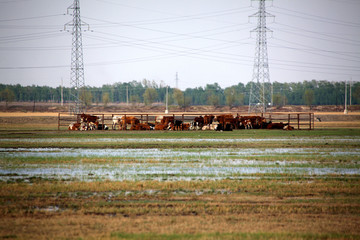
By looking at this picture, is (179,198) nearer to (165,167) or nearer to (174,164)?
(165,167)

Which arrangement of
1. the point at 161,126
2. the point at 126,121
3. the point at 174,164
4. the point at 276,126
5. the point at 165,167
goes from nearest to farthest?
1. the point at 165,167
2. the point at 174,164
3. the point at 161,126
4. the point at 276,126
5. the point at 126,121

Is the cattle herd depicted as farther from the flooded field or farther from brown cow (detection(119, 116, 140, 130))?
the flooded field

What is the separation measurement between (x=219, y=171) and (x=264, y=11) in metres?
60.7

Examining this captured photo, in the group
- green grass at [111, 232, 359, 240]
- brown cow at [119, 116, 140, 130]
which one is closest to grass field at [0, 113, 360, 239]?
→ green grass at [111, 232, 359, 240]

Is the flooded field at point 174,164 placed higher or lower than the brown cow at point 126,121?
lower

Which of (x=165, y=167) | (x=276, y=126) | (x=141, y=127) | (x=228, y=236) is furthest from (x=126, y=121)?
(x=228, y=236)

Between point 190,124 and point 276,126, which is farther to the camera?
point 276,126

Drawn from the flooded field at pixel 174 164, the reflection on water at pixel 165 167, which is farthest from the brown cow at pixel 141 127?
the reflection on water at pixel 165 167

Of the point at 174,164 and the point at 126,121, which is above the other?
the point at 126,121

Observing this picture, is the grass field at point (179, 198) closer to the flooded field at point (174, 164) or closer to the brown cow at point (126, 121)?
the flooded field at point (174, 164)

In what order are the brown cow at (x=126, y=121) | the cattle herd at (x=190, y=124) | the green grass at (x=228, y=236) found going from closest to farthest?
the green grass at (x=228, y=236), the cattle herd at (x=190, y=124), the brown cow at (x=126, y=121)

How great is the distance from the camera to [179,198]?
41.7ft

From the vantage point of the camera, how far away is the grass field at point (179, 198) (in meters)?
9.63

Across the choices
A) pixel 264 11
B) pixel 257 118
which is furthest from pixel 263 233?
pixel 264 11
